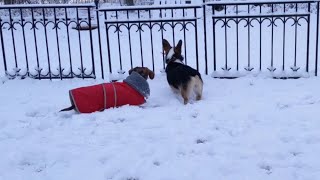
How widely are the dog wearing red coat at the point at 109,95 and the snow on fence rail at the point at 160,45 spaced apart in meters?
1.50

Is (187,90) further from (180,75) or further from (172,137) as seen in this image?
(172,137)

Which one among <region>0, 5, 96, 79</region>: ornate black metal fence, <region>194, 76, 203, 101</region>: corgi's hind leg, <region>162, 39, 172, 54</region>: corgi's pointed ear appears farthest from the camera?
<region>0, 5, 96, 79</region>: ornate black metal fence

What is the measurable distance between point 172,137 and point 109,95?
4.42ft

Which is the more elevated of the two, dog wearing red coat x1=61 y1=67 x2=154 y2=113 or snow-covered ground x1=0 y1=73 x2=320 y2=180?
dog wearing red coat x1=61 y1=67 x2=154 y2=113

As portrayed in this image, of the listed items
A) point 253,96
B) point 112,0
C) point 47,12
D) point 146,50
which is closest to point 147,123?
point 253,96

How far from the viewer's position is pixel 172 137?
4.89 metres

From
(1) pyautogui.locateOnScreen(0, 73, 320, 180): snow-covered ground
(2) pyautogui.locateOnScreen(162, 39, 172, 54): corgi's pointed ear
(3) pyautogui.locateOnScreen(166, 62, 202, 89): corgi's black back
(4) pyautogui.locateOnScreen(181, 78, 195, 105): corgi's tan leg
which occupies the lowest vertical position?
(1) pyautogui.locateOnScreen(0, 73, 320, 180): snow-covered ground

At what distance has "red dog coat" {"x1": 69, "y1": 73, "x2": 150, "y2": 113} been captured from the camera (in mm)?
5781

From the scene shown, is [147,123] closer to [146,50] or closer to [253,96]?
[253,96]

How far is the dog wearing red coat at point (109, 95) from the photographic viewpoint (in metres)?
5.78

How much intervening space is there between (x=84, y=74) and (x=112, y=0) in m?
18.0

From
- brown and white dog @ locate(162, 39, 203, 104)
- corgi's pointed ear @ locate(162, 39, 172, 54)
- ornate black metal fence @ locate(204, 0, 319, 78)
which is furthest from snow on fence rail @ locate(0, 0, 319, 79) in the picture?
brown and white dog @ locate(162, 39, 203, 104)

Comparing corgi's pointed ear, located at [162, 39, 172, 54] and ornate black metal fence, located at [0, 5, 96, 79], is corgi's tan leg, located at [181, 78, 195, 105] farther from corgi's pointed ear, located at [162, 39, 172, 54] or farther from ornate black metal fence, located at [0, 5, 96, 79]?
ornate black metal fence, located at [0, 5, 96, 79]

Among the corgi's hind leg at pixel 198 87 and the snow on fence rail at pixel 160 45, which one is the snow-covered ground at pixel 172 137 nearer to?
the corgi's hind leg at pixel 198 87
